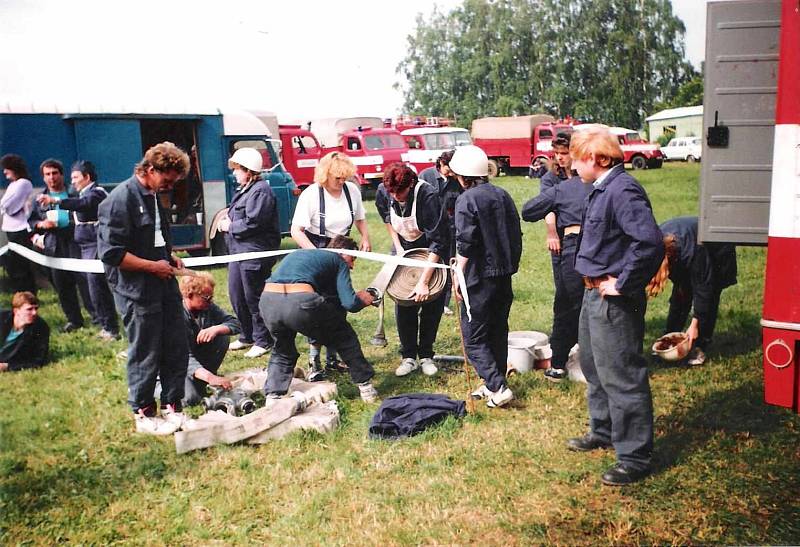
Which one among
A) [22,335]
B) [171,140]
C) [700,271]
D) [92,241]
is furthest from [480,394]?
[171,140]

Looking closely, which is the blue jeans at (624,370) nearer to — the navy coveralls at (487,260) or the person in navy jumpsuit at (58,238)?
the navy coveralls at (487,260)

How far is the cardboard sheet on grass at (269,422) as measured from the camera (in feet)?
12.6

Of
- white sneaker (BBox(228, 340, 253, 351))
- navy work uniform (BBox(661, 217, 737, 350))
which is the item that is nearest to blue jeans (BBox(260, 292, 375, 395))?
white sneaker (BBox(228, 340, 253, 351))

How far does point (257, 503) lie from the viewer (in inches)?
130

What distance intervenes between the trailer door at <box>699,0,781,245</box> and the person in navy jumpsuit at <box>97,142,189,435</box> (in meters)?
2.62

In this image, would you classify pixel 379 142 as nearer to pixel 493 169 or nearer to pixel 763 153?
pixel 493 169

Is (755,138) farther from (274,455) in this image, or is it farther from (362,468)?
(274,455)

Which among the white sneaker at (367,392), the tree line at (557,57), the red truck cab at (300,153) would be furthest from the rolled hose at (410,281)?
the red truck cab at (300,153)

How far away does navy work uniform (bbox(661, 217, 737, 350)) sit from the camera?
487cm

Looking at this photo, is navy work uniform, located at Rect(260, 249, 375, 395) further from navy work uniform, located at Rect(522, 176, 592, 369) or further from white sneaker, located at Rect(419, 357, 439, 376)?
navy work uniform, located at Rect(522, 176, 592, 369)

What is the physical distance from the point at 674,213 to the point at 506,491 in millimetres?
2274

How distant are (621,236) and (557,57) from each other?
1.07 meters

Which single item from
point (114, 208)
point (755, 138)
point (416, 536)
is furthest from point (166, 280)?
point (755, 138)

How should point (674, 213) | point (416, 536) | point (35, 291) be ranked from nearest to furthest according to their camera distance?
point (416, 536) → point (35, 291) → point (674, 213)
